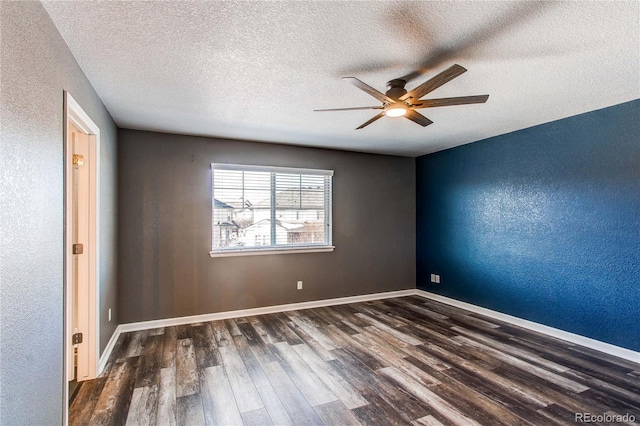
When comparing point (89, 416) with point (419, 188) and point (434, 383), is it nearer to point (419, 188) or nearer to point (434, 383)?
point (434, 383)

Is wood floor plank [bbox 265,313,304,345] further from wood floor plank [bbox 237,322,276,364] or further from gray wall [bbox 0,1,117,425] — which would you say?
gray wall [bbox 0,1,117,425]

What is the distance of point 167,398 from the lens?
2422 millimetres

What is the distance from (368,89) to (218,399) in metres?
2.53

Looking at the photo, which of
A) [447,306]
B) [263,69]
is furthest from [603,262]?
[263,69]

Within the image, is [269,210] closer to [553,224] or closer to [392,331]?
[392,331]

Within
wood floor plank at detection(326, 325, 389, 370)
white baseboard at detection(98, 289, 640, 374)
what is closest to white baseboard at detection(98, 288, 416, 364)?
white baseboard at detection(98, 289, 640, 374)

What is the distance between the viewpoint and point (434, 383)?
2.63 metres

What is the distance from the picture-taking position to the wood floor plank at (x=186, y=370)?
2.55 metres

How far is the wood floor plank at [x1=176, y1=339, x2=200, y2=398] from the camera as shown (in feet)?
8.36

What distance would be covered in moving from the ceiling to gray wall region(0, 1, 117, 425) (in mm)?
330

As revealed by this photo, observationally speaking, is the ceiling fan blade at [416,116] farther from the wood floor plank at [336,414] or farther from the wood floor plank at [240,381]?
the wood floor plank at [240,381]

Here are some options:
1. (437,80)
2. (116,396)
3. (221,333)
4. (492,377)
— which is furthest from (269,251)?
(437,80)

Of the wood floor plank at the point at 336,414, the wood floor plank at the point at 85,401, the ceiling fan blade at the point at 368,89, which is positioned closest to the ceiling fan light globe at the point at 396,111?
the ceiling fan blade at the point at 368,89

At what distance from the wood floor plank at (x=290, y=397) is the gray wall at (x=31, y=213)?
4.58 feet
